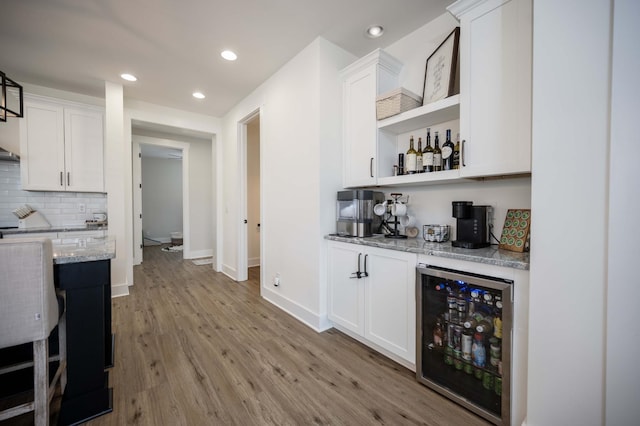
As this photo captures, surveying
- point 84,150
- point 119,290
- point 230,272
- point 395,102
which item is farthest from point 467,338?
point 84,150

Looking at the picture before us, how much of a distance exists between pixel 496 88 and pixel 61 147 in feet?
15.7

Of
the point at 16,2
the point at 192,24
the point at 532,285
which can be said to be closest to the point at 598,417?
the point at 532,285

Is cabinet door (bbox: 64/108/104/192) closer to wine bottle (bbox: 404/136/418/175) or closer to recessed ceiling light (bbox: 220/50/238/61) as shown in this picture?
recessed ceiling light (bbox: 220/50/238/61)

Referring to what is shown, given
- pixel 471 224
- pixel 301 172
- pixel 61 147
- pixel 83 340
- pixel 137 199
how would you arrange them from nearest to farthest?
pixel 83 340, pixel 471 224, pixel 301 172, pixel 61 147, pixel 137 199

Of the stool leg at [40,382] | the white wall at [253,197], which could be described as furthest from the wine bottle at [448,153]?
the white wall at [253,197]

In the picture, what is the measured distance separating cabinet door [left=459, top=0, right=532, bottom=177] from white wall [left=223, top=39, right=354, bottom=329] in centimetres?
117

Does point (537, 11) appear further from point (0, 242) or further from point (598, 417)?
point (0, 242)

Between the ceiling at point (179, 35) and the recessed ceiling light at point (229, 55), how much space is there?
0.06 m

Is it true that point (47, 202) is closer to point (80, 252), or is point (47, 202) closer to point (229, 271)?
point (229, 271)

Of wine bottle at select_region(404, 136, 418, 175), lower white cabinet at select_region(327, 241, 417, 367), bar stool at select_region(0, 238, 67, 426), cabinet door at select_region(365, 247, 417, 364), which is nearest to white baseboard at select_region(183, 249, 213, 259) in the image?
lower white cabinet at select_region(327, 241, 417, 367)

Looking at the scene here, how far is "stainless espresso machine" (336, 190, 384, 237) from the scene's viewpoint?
7.52 feet

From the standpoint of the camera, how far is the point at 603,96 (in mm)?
1032

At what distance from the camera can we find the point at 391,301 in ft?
6.14

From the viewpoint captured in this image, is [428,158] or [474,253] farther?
[428,158]
